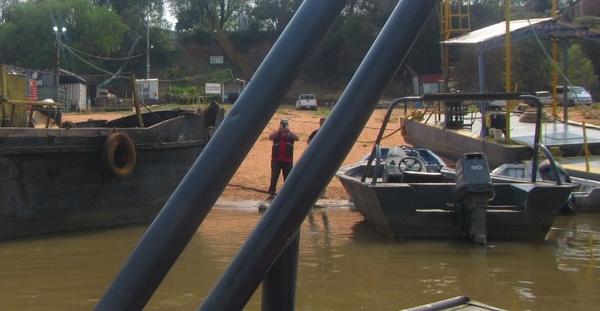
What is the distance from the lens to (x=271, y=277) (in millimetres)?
1716

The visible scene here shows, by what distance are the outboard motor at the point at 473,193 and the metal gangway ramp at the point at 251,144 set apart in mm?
8134

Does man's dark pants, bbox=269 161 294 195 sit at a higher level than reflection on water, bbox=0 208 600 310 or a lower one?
higher

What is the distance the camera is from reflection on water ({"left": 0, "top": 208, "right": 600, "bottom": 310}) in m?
6.84

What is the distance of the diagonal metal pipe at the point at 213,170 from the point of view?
1.34 m

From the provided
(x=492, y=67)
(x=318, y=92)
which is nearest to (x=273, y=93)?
(x=492, y=67)

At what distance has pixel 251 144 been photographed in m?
1.38

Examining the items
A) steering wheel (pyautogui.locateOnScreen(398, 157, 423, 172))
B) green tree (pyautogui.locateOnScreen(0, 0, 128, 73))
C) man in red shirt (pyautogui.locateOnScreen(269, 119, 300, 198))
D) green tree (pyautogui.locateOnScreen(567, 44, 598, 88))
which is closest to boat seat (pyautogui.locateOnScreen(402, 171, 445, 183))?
steering wheel (pyautogui.locateOnScreen(398, 157, 423, 172))

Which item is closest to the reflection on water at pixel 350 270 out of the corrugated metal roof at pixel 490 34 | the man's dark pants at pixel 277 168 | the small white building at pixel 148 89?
the man's dark pants at pixel 277 168

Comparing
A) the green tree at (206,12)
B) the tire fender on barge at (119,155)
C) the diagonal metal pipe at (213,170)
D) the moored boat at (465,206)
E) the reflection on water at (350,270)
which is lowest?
the reflection on water at (350,270)

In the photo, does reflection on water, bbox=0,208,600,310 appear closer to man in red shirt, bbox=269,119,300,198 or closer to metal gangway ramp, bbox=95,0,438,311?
man in red shirt, bbox=269,119,300,198

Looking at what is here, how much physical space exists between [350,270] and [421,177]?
313 cm

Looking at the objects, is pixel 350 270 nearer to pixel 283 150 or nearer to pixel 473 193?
pixel 473 193

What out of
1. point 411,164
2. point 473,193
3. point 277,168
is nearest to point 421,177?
point 411,164

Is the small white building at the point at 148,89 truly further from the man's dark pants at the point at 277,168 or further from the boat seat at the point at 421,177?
the boat seat at the point at 421,177
